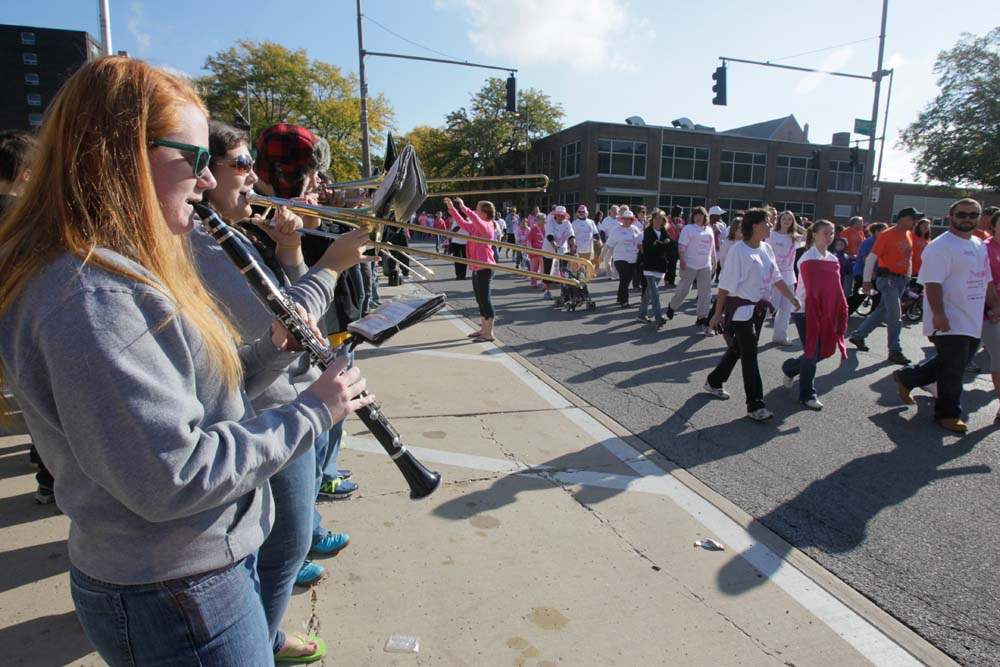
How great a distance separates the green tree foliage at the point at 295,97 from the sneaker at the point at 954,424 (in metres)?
38.2

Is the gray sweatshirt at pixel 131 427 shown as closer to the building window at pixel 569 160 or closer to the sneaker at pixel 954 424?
the sneaker at pixel 954 424

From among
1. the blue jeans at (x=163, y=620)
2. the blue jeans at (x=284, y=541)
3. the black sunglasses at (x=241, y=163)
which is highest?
the black sunglasses at (x=241, y=163)

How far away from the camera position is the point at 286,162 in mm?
2881

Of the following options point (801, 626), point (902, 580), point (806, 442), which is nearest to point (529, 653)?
point (801, 626)

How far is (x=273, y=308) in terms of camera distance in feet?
5.66

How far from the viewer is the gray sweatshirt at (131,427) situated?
0.97m

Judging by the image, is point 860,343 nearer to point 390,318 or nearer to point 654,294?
point 654,294

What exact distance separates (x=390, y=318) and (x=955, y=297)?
17.1ft

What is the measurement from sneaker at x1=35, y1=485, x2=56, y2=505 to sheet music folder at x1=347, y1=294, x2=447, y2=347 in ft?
8.59

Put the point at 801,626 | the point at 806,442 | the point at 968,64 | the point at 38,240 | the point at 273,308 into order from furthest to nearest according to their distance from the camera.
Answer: the point at 968,64, the point at 806,442, the point at 801,626, the point at 273,308, the point at 38,240

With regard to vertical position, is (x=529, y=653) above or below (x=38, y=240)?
below

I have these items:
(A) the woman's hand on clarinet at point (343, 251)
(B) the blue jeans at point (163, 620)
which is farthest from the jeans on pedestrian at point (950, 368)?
(B) the blue jeans at point (163, 620)

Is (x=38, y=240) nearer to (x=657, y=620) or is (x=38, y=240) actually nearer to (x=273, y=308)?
(x=273, y=308)

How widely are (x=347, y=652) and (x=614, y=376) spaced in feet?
15.5
